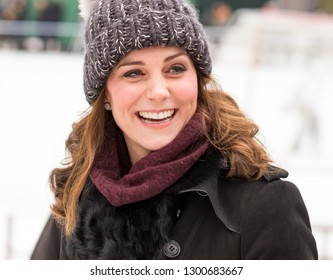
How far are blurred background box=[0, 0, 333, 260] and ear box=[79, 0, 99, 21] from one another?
7.87ft

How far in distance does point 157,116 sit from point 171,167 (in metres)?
0.14

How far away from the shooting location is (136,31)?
1.62 metres

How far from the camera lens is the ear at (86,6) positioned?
1.77 meters

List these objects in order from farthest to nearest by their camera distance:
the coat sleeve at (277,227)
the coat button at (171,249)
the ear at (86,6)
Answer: the ear at (86,6) → the coat button at (171,249) → the coat sleeve at (277,227)

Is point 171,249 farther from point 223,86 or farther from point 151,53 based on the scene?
point 223,86

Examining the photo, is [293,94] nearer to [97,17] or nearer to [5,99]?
[5,99]

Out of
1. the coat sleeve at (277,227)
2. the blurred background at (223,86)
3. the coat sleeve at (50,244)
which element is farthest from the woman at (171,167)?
the blurred background at (223,86)

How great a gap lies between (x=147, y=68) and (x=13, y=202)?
13.5 ft

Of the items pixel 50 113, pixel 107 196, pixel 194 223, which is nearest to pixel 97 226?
pixel 107 196

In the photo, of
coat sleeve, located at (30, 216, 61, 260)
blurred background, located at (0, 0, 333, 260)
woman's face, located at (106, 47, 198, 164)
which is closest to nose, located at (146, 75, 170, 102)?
woman's face, located at (106, 47, 198, 164)

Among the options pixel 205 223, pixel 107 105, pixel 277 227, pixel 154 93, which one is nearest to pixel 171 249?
pixel 205 223

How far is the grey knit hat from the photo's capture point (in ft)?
5.33

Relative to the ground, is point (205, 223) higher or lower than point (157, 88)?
lower

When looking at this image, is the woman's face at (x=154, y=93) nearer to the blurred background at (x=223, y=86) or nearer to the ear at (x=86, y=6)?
the ear at (x=86, y=6)
